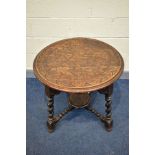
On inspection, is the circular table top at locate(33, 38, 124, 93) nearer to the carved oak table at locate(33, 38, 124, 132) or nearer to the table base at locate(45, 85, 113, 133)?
the carved oak table at locate(33, 38, 124, 132)

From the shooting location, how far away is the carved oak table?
1860mm

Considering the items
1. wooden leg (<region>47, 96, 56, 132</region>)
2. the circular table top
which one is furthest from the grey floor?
the circular table top

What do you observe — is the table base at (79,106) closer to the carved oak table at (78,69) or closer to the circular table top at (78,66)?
the carved oak table at (78,69)

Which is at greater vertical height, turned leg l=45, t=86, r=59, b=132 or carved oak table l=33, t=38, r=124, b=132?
carved oak table l=33, t=38, r=124, b=132

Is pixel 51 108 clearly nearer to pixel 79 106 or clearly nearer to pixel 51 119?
pixel 51 119

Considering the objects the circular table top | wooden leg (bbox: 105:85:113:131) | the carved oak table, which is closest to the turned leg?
the carved oak table

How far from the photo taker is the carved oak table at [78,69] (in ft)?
6.10

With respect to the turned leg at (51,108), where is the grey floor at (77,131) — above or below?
below

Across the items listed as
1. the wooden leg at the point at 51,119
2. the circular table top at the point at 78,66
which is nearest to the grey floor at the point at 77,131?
the wooden leg at the point at 51,119

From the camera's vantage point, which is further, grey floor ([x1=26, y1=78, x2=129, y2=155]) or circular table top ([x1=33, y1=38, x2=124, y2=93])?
grey floor ([x1=26, y1=78, x2=129, y2=155])

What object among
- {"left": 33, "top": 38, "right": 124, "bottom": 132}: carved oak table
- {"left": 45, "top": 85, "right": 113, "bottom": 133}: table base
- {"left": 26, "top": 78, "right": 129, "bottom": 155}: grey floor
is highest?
{"left": 33, "top": 38, "right": 124, "bottom": 132}: carved oak table
